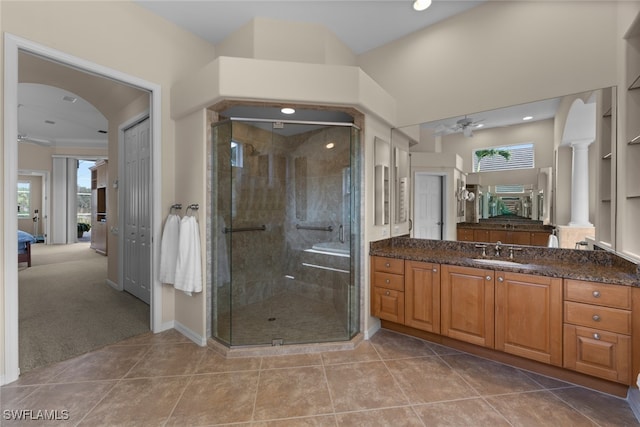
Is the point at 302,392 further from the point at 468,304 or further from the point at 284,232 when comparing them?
the point at 284,232

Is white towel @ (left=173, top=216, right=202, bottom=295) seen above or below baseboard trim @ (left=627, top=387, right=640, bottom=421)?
above

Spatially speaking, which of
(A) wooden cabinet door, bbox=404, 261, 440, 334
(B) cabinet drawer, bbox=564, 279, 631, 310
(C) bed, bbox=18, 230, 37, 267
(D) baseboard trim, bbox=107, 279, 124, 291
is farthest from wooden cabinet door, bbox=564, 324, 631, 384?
(C) bed, bbox=18, 230, 37, 267

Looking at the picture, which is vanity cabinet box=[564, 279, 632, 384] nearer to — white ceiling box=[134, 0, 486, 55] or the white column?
the white column

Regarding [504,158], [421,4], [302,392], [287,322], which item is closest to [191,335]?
[287,322]

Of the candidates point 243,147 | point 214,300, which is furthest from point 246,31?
point 214,300

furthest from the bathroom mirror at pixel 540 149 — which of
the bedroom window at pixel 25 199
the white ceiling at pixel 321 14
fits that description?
the bedroom window at pixel 25 199

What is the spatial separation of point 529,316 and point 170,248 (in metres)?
3.17

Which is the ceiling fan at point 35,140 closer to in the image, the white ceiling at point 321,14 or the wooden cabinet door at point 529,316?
the white ceiling at point 321,14

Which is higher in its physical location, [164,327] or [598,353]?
[598,353]

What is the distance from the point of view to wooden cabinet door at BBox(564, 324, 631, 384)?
5.91ft

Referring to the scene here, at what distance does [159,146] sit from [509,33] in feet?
11.6

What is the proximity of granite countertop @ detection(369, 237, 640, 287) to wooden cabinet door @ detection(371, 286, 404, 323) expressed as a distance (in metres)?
0.37

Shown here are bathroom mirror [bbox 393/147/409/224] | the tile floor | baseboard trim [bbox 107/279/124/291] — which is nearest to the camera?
the tile floor

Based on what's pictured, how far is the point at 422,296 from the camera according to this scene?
2.62 m
